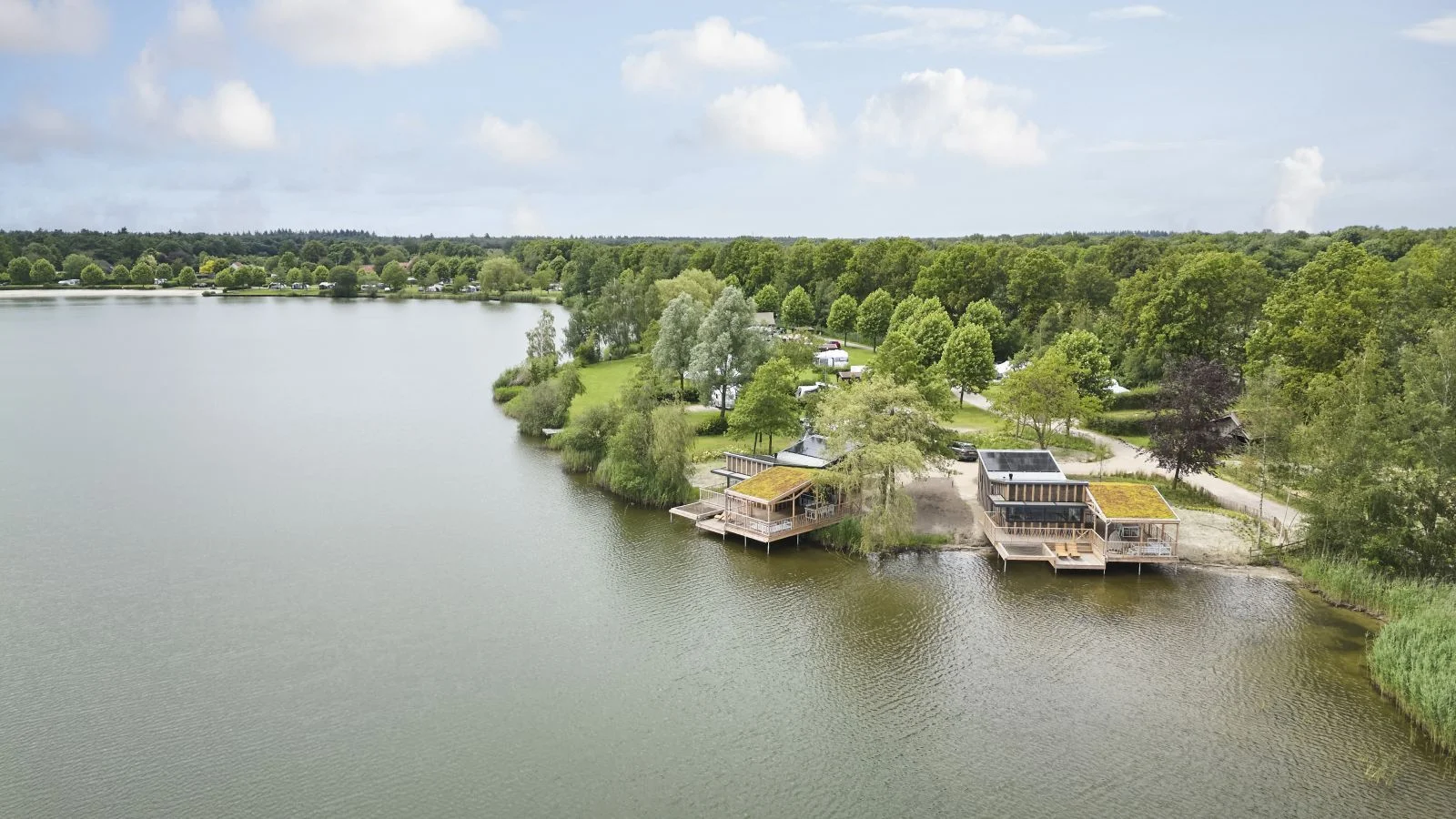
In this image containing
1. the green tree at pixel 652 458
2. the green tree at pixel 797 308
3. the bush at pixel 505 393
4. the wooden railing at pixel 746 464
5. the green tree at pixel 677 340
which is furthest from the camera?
the green tree at pixel 797 308

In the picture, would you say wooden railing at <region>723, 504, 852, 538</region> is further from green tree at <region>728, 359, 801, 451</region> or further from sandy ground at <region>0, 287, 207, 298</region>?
sandy ground at <region>0, 287, 207, 298</region>

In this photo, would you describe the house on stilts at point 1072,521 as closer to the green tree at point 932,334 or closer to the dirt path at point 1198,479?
the dirt path at point 1198,479

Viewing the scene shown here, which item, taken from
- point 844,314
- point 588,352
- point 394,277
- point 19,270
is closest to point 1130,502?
point 844,314

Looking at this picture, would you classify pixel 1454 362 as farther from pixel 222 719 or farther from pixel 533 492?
pixel 222 719

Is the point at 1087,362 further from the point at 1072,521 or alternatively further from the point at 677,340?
the point at 677,340

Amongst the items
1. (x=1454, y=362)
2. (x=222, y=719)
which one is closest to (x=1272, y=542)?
(x=1454, y=362)

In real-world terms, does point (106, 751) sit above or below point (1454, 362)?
below

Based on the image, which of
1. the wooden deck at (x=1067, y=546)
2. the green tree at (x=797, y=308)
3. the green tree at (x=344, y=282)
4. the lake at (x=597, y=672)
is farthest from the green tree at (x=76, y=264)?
the wooden deck at (x=1067, y=546)
